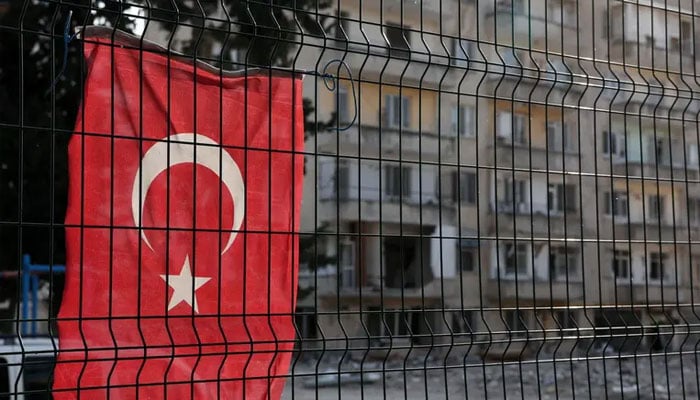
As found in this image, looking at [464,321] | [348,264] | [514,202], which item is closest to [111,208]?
[464,321]

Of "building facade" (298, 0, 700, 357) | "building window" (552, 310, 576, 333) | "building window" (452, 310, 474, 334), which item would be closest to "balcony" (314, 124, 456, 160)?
"building facade" (298, 0, 700, 357)

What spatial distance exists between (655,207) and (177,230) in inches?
68.7

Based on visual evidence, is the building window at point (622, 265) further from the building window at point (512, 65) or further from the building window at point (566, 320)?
the building window at point (512, 65)

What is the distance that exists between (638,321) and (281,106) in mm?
1172

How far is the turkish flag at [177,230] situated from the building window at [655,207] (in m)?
1.19

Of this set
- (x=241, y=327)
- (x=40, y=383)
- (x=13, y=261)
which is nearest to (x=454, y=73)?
(x=241, y=327)

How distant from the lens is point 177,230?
1.88m

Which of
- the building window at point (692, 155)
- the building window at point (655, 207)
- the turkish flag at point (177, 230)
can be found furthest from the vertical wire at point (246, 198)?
the building window at point (692, 155)

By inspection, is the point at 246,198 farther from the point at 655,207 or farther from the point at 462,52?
the point at 655,207

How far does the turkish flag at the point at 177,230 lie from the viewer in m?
1.83

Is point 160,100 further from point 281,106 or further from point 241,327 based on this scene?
point 241,327

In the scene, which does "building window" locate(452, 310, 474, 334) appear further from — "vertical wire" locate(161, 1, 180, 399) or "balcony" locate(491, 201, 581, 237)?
"vertical wire" locate(161, 1, 180, 399)

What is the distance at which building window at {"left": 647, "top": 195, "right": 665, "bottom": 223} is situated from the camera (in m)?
2.76

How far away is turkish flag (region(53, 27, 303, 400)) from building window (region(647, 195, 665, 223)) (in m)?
1.19
